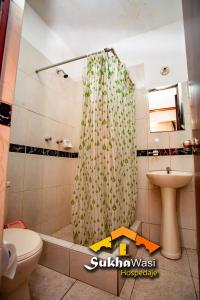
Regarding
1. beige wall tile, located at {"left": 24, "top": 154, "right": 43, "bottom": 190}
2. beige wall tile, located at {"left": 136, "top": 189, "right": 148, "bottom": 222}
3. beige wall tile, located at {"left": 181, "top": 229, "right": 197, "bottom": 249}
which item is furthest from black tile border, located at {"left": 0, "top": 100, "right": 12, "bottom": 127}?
beige wall tile, located at {"left": 181, "top": 229, "right": 197, "bottom": 249}

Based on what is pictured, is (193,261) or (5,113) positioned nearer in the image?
(5,113)

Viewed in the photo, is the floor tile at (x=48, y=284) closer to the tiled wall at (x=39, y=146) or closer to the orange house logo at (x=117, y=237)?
the orange house logo at (x=117, y=237)

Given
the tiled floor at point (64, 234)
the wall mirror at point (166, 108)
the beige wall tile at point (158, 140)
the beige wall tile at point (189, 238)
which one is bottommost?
the tiled floor at point (64, 234)

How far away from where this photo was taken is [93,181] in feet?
4.38

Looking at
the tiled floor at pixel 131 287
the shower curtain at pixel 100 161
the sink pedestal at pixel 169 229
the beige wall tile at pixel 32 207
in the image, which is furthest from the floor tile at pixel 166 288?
the beige wall tile at pixel 32 207

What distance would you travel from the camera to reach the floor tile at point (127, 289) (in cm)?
103

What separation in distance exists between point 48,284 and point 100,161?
39.4 inches

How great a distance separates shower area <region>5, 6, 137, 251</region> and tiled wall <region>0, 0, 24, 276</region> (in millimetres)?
883

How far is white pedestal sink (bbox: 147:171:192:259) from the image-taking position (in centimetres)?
143

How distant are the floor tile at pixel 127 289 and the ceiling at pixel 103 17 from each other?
109 inches

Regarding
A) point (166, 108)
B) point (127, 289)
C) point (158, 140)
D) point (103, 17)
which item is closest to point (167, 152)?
point (158, 140)

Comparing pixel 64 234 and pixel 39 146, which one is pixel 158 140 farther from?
pixel 64 234

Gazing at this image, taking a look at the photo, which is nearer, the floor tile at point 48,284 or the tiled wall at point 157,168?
the floor tile at point 48,284

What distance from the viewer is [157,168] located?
6.03 ft
